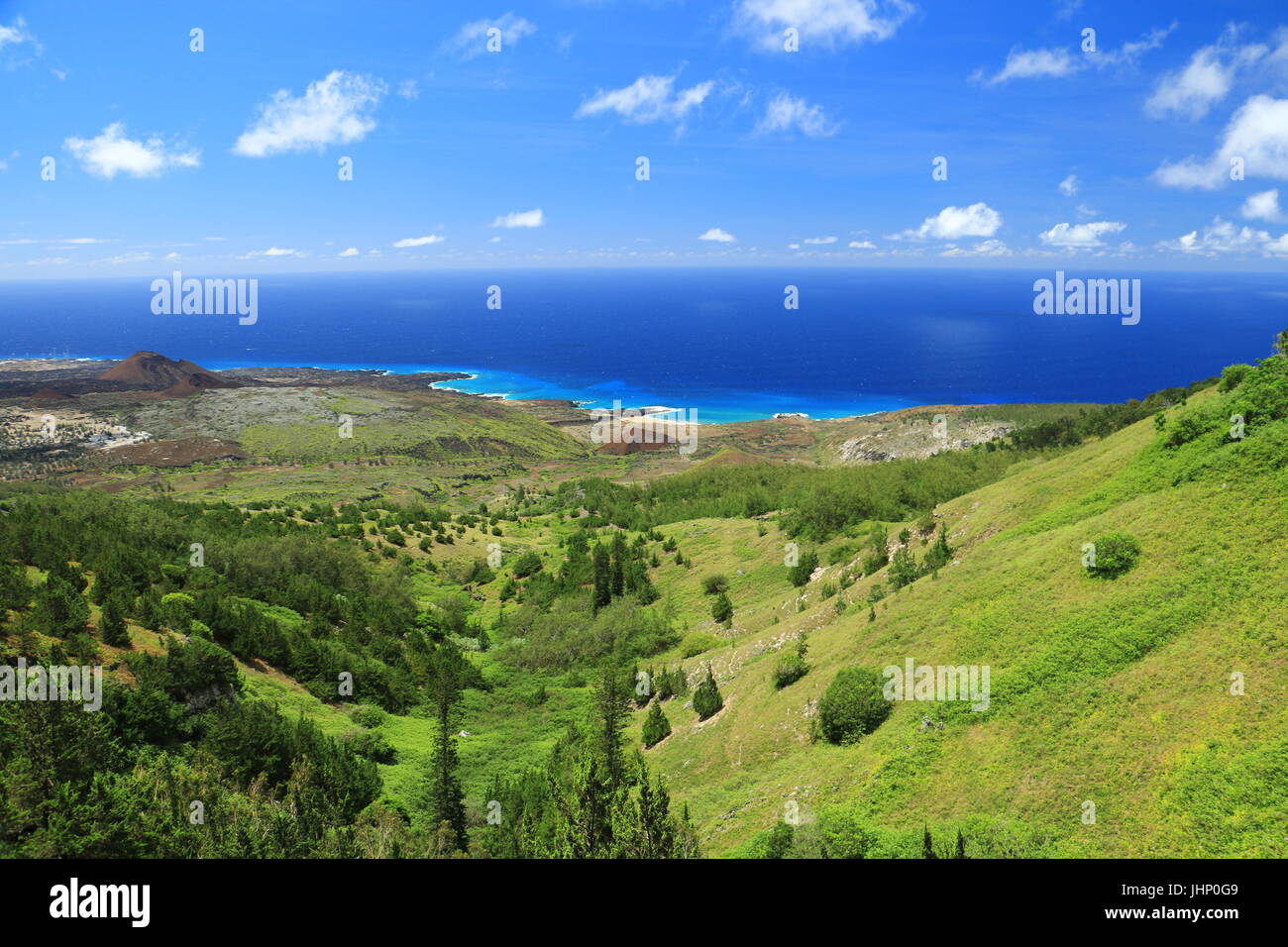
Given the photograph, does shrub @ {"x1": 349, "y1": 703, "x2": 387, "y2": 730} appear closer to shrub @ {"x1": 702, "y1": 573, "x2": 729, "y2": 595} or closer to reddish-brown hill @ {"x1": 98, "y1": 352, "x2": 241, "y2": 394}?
shrub @ {"x1": 702, "y1": 573, "x2": 729, "y2": 595}

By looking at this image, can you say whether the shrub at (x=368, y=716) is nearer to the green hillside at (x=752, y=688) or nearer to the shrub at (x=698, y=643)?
the green hillside at (x=752, y=688)

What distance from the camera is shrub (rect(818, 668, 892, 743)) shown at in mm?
19906

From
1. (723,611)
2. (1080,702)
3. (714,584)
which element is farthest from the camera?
(714,584)

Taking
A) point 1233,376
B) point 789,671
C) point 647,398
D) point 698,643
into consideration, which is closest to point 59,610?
point 789,671

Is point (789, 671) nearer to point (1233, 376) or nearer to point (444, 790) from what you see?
point (444, 790)

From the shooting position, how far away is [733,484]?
3147 inches

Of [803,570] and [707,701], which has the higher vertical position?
[803,570]

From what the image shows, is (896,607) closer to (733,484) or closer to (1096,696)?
(1096,696)

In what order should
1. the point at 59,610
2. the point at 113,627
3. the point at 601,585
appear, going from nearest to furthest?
the point at 59,610, the point at 113,627, the point at 601,585

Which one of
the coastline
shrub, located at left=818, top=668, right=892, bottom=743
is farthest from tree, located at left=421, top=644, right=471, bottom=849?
the coastline

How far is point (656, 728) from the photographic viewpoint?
89.8 feet

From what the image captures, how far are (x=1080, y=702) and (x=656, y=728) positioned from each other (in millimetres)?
16091

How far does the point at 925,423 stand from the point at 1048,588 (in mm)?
87635

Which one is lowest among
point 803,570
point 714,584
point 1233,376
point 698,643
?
point 698,643
